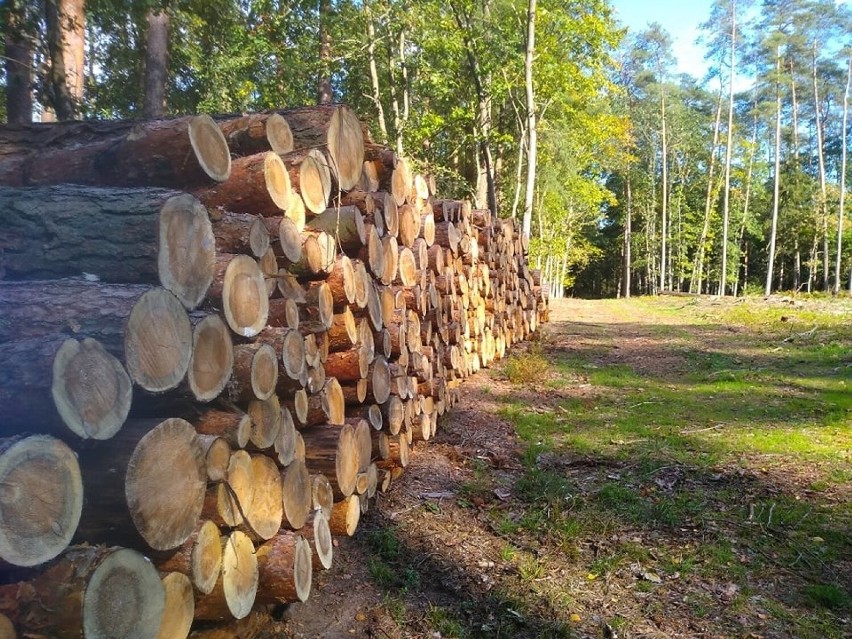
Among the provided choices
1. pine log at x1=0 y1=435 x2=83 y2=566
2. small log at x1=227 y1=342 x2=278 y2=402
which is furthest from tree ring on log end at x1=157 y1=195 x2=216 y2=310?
pine log at x1=0 y1=435 x2=83 y2=566

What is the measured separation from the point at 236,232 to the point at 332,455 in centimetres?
145

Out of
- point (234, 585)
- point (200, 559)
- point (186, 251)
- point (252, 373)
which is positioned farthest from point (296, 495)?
point (186, 251)

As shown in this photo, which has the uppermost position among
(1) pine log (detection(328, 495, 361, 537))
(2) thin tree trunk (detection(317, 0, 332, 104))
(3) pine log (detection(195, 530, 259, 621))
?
(2) thin tree trunk (detection(317, 0, 332, 104))

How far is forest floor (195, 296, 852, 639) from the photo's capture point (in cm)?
324

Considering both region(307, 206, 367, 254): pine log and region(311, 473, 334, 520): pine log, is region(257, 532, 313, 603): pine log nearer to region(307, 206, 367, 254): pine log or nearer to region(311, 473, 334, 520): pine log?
region(311, 473, 334, 520): pine log

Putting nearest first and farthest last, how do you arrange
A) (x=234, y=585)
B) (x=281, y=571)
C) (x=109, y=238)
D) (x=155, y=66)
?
(x=109, y=238) < (x=234, y=585) < (x=281, y=571) < (x=155, y=66)

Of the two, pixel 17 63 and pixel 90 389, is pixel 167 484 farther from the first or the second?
pixel 17 63

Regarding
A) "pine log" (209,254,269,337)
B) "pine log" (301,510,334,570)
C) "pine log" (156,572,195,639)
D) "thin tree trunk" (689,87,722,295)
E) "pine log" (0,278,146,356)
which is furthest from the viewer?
"thin tree trunk" (689,87,722,295)

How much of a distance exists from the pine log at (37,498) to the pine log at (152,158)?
183 cm

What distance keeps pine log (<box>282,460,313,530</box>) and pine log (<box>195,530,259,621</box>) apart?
32cm

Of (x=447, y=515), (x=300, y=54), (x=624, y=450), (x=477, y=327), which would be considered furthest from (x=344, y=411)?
(x=300, y=54)

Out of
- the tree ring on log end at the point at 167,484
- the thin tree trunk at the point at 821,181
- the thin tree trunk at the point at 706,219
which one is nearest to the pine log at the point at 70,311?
the tree ring on log end at the point at 167,484

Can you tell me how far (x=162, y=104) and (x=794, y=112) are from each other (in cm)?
3210

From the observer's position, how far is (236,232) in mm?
3082
